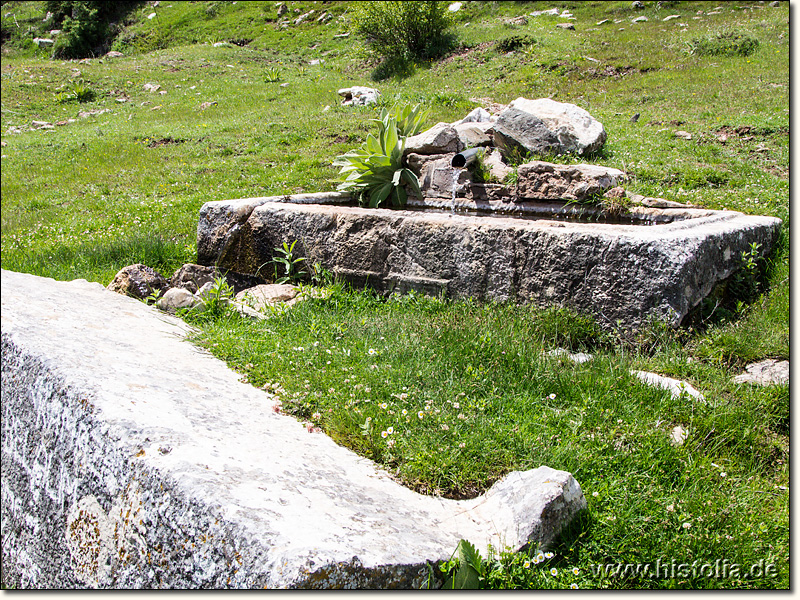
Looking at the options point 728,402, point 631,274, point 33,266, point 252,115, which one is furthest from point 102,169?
point 728,402

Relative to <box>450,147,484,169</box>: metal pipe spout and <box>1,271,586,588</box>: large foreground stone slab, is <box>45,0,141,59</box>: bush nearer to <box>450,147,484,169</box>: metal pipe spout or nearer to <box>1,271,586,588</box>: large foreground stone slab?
<box>450,147,484,169</box>: metal pipe spout

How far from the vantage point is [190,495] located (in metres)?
1.73

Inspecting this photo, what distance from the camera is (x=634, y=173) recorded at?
6.13 metres

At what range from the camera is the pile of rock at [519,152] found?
16.7 ft

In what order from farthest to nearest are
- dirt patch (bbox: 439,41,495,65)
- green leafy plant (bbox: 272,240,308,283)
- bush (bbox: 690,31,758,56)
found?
dirt patch (bbox: 439,41,495,65), bush (bbox: 690,31,758,56), green leafy plant (bbox: 272,240,308,283)

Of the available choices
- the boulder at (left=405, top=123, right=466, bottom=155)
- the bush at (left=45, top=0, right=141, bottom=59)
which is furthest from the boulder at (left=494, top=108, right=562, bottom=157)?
the bush at (left=45, top=0, right=141, bottom=59)

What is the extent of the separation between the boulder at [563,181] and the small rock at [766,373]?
2.13 m

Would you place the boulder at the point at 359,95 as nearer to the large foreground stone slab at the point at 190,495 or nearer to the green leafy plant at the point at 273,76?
the green leafy plant at the point at 273,76

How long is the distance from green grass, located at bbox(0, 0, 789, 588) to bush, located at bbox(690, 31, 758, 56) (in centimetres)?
11

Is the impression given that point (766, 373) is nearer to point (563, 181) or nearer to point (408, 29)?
point (563, 181)

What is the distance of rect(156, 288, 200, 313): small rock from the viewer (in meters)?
4.41

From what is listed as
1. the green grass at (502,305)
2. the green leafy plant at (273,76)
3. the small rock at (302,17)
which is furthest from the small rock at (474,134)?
the small rock at (302,17)

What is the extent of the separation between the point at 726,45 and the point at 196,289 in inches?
384

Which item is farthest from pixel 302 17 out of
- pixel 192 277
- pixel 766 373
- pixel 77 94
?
pixel 766 373
